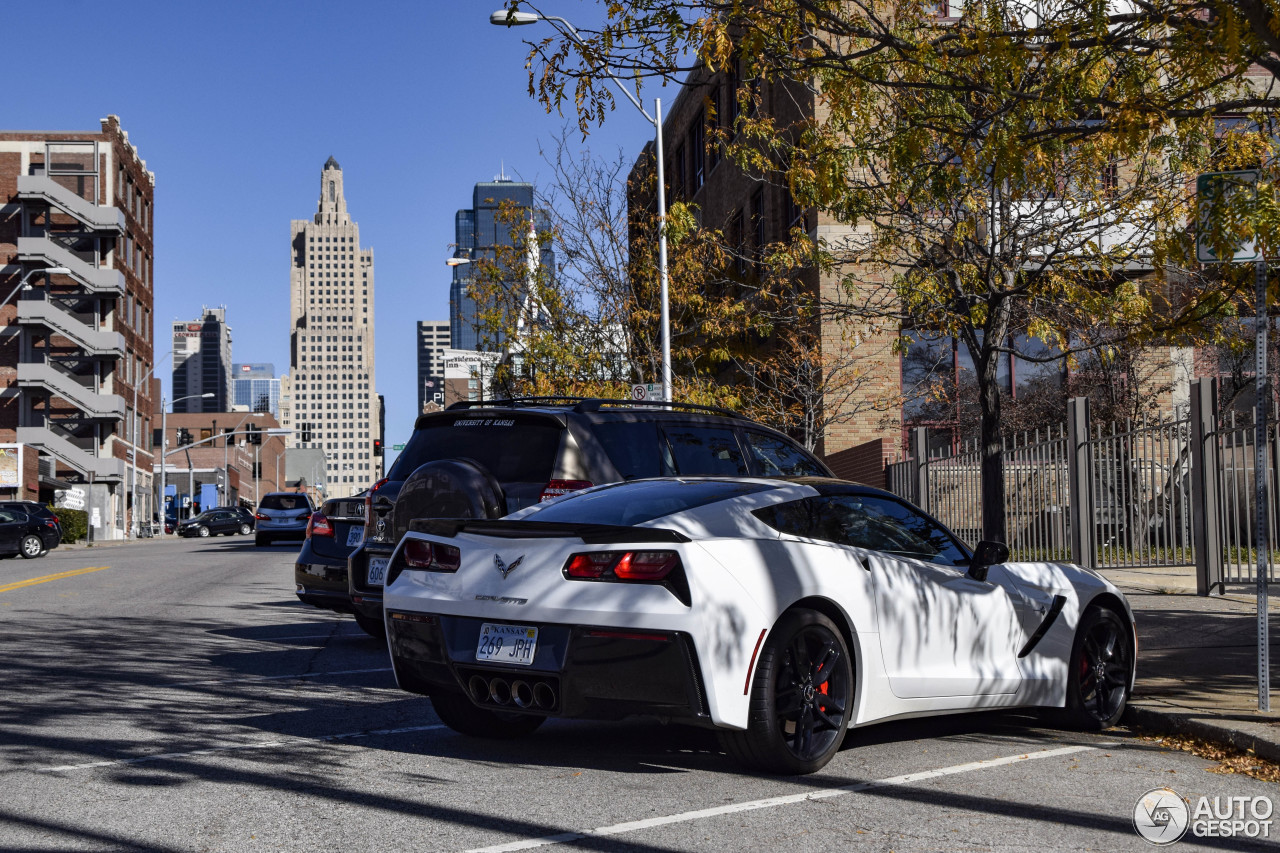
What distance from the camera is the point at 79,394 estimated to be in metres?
70.8

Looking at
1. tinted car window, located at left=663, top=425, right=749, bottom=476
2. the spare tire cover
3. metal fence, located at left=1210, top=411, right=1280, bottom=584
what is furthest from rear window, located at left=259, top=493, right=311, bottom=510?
the spare tire cover

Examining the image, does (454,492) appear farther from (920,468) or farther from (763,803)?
(920,468)

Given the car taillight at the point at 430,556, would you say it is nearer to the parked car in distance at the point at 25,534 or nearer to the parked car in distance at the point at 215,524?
the parked car in distance at the point at 25,534

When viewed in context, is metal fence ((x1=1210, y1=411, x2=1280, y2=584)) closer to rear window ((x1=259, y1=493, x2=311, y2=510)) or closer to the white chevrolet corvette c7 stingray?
the white chevrolet corvette c7 stingray

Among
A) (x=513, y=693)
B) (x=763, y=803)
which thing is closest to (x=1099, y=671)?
(x=763, y=803)

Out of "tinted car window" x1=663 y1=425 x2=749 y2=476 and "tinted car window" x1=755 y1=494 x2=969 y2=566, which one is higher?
"tinted car window" x1=663 y1=425 x2=749 y2=476

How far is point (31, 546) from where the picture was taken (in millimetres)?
36906

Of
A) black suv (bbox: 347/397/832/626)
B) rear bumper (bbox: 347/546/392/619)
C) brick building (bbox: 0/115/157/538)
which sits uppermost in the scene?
brick building (bbox: 0/115/157/538)

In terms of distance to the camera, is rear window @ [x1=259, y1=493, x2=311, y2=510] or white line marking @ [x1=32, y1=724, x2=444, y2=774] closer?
white line marking @ [x1=32, y1=724, x2=444, y2=774]

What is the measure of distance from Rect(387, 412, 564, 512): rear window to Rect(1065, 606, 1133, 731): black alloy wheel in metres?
3.51

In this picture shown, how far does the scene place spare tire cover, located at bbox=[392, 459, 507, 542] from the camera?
833cm

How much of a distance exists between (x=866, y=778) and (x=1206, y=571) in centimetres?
897

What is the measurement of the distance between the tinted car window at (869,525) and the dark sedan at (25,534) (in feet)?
114

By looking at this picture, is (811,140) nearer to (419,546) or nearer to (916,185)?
(916,185)
